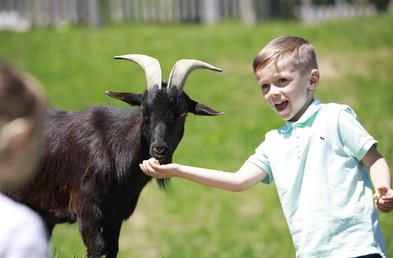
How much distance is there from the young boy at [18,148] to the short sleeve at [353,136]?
1965 mm

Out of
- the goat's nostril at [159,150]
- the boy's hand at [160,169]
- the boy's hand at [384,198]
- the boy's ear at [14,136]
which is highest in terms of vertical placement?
the boy's ear at [14,136]

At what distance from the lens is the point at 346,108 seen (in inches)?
166

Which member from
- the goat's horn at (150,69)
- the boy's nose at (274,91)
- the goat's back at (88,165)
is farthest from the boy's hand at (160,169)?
the goat's back at (88,165)

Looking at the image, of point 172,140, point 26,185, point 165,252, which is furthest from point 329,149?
point 165,252

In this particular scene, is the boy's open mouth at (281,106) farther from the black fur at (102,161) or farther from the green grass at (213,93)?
the green grass at (213,93)

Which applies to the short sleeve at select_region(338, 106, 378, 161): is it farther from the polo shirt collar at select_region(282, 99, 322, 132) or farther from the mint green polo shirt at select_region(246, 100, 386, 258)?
the polo shirt collar at select_region(282, 99, 322, 132)

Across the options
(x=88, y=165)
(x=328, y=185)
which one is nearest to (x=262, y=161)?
(x=328, y=185)

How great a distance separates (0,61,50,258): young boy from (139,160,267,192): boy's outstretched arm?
4.79 ft

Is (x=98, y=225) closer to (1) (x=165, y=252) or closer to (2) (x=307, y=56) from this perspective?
(2) (x=307, y=56)

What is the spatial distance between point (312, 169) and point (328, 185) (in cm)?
11

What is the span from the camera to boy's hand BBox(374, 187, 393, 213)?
3.91m

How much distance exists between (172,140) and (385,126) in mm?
9753

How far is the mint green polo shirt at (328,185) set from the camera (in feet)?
13.3

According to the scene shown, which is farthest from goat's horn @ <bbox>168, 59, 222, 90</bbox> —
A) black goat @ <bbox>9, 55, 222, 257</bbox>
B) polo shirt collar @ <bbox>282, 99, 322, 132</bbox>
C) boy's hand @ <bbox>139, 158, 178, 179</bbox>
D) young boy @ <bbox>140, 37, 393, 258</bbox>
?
boy's hand @ <bbox>139, 158, 178, 179</bbox>
